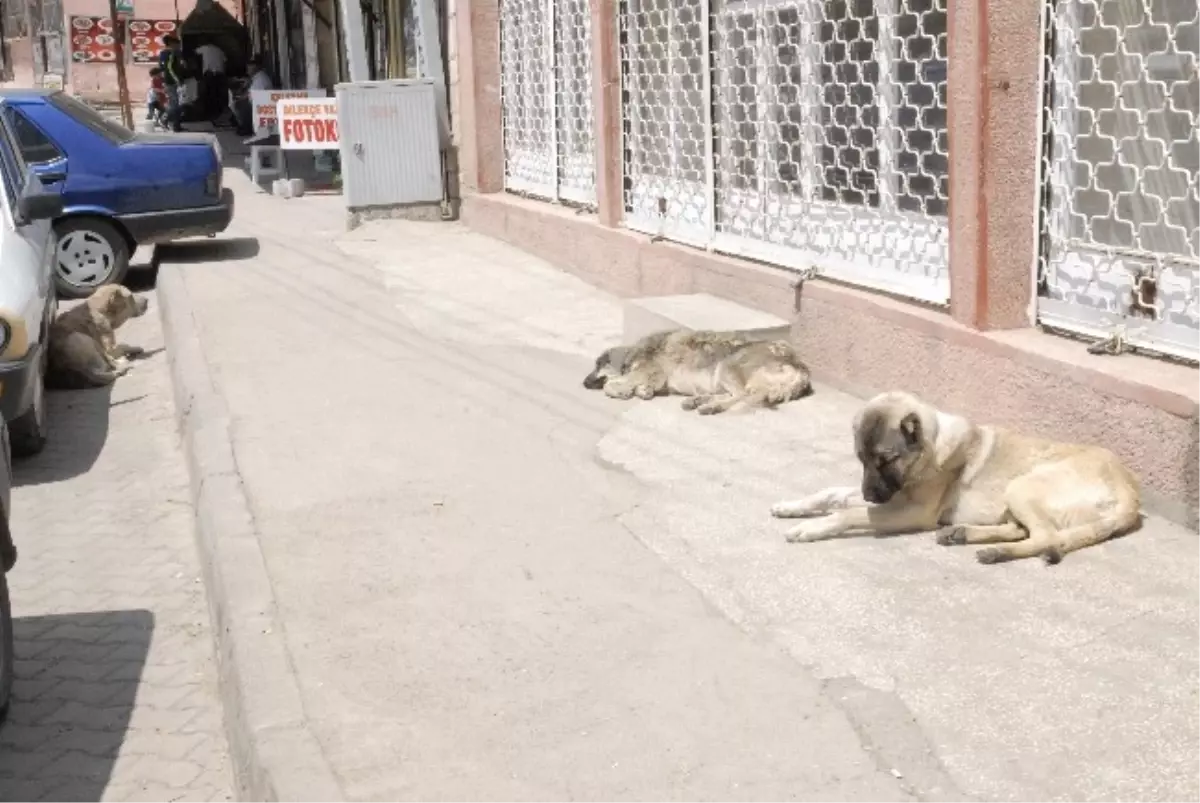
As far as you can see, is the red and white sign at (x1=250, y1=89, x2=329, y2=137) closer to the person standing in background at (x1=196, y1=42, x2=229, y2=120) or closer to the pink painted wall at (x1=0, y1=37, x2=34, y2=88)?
the person standing in background at (x1=196, y1=42, x2=229, y2=120)

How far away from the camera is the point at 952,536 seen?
537 cm

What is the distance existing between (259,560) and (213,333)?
16.1 ft

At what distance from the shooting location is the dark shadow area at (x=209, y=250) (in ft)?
46.0

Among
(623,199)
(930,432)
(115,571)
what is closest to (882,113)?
(930,432)

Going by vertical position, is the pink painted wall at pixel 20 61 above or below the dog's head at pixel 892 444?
above

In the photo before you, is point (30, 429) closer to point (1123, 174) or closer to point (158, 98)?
point (1123, 174)

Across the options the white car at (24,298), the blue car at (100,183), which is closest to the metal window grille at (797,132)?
the white car at (24,298)

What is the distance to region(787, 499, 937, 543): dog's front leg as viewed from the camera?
18.0ft

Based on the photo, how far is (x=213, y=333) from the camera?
1021 cm

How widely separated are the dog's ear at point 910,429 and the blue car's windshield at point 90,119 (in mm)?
9612

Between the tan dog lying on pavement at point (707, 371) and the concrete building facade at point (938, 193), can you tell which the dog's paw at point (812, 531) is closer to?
the concrete building facade at point (938, 193)

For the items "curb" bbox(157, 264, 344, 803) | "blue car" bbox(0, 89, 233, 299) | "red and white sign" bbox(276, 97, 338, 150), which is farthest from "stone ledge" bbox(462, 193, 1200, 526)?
"red and white sign" bbox(276, 97, 338, 150)

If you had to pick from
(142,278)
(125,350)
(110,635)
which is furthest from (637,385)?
(142,278)

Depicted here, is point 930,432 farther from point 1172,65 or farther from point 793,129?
point 793,129
